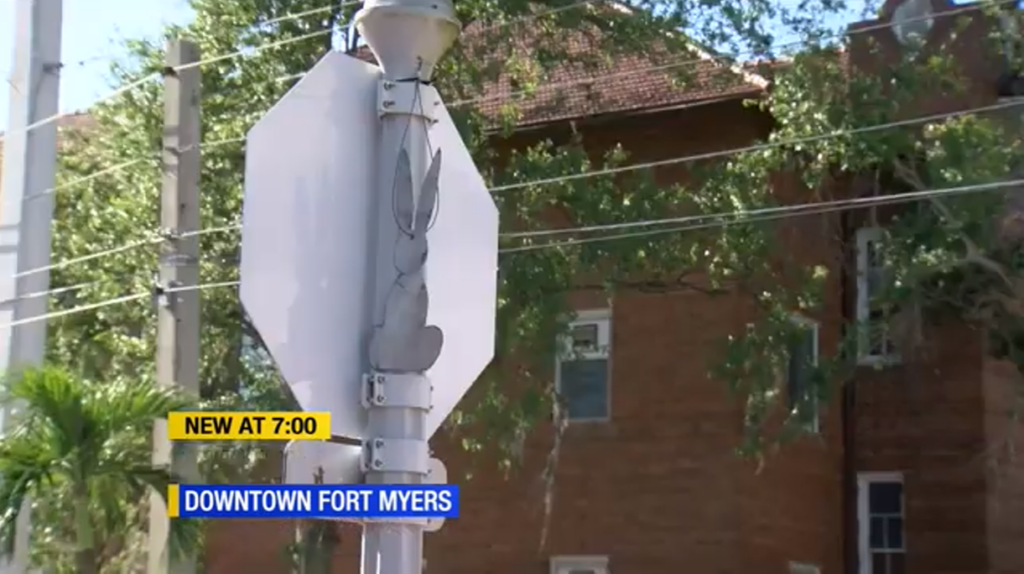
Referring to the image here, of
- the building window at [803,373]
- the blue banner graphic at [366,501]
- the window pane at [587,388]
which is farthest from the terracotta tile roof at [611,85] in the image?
the blue banner graphic at [366,501]

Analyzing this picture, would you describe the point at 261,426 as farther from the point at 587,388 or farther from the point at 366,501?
the point at 587,388

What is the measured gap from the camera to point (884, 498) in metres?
20.8

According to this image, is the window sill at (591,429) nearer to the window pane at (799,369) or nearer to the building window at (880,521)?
the window pane at (799,369)

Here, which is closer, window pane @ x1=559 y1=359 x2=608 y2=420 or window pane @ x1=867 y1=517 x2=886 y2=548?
window pane @ x1=559 y1=359 x2=608 y2=420

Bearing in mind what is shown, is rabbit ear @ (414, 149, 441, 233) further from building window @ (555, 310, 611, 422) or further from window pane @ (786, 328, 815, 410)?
building window @ (555, 310, 611, 422)

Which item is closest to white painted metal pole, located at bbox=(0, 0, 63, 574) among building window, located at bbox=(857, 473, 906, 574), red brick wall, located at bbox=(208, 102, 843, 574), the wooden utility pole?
the wooden utility pole

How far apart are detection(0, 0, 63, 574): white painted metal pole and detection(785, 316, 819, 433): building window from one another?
7.58 metres

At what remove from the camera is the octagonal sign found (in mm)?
4094

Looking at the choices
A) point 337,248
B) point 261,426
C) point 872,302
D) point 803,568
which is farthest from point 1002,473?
point 337,248

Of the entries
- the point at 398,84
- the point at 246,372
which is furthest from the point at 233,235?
the point at 398,84

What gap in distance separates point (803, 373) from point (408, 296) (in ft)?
47.3

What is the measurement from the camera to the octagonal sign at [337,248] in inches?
161

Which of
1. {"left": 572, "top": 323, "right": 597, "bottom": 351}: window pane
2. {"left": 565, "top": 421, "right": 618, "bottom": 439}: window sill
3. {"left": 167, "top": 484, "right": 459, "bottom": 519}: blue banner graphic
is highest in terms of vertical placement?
{"left": 572, "top": 323, "right": 597, "bottom": 351}: window pane

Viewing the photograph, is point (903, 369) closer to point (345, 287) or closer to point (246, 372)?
point (246, 372)
